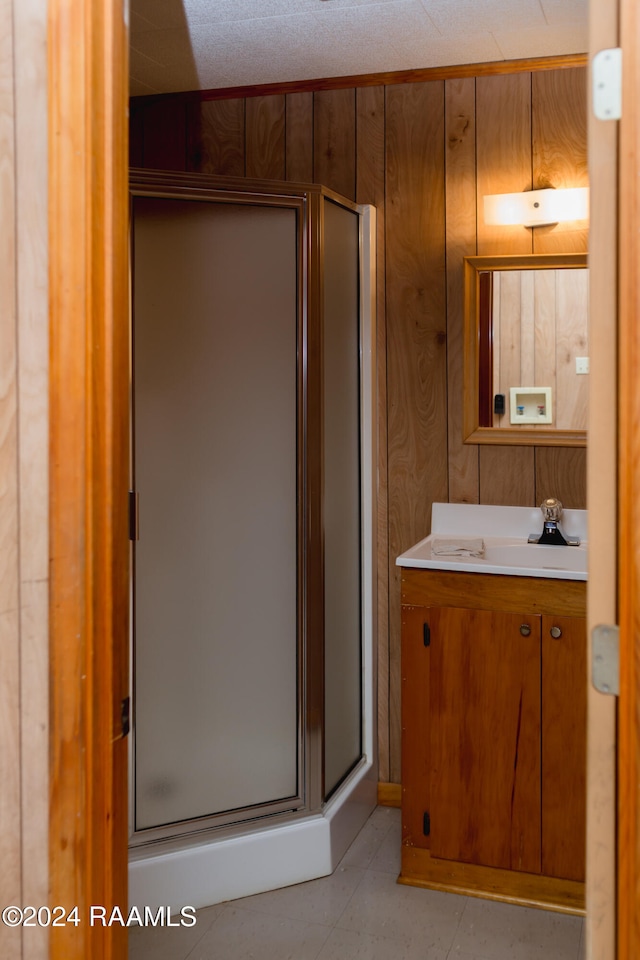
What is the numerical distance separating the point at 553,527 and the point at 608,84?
1.97 metres

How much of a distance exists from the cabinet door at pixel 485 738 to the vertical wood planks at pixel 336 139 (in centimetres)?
159

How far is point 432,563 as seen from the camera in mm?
2582

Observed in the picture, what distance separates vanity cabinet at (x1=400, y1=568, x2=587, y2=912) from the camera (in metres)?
2.47

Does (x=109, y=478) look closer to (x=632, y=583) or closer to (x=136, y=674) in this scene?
(x=632, y=583)

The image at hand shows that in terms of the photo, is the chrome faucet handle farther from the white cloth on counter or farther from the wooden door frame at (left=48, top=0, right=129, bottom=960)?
the wooden door frame at (left=48, top=0, right=129, bottom=960)

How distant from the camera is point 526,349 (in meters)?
2.90

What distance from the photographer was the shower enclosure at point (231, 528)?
245 cm

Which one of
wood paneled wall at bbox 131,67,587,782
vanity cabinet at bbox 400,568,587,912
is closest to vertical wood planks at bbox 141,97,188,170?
wood paneled wall at bbox 131,67,587,782

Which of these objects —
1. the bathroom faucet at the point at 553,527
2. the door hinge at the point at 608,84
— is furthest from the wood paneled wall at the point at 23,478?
the bathroom faucet at the point at 553,527

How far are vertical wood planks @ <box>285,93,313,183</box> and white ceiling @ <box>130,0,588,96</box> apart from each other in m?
0.09

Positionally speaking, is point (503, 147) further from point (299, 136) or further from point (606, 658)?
point (606, 658)

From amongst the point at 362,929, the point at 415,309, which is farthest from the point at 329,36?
the point at 362,929

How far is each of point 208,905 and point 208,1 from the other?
2.59m

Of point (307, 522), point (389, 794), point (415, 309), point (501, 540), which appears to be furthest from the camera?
point (389, 794)
